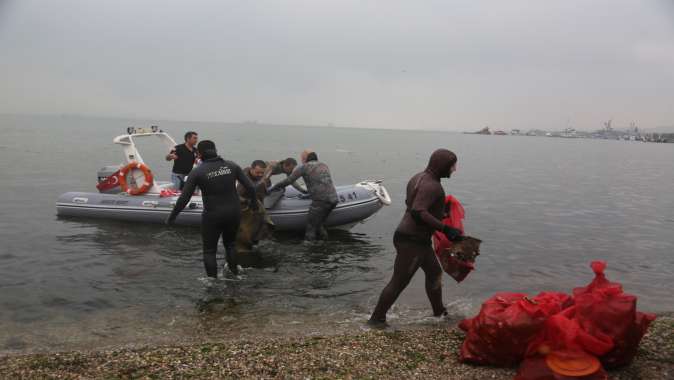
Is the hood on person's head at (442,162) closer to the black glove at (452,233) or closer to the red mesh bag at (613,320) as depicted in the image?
the black glove at (452,233)

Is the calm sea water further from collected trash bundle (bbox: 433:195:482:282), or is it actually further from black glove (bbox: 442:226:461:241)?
black glove (bbox: 442:226:461:241)

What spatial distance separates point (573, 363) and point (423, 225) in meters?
1.69

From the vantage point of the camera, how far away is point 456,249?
491 centimetres

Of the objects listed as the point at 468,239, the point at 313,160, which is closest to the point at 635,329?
the point at 468,239

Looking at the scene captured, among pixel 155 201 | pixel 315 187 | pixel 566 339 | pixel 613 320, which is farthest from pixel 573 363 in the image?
pixel 155 201

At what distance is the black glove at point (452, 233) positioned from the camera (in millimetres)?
4534

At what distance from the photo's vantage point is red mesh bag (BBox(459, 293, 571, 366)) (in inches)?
146

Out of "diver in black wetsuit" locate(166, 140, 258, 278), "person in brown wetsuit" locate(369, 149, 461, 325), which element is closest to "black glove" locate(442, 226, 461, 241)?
"person in brown wetsuit" locate(369, 149, 461, 325)

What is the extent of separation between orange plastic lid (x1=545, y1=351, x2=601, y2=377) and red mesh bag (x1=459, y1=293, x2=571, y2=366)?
241mm

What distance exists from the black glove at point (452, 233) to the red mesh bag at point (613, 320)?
1.19m

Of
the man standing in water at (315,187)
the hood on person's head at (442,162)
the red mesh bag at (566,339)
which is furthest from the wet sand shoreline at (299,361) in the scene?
the man standing in water at (315,187)

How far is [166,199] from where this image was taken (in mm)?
10078

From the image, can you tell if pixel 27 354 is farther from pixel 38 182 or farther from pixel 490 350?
pixel 38 182

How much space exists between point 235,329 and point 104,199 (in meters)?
6.61
